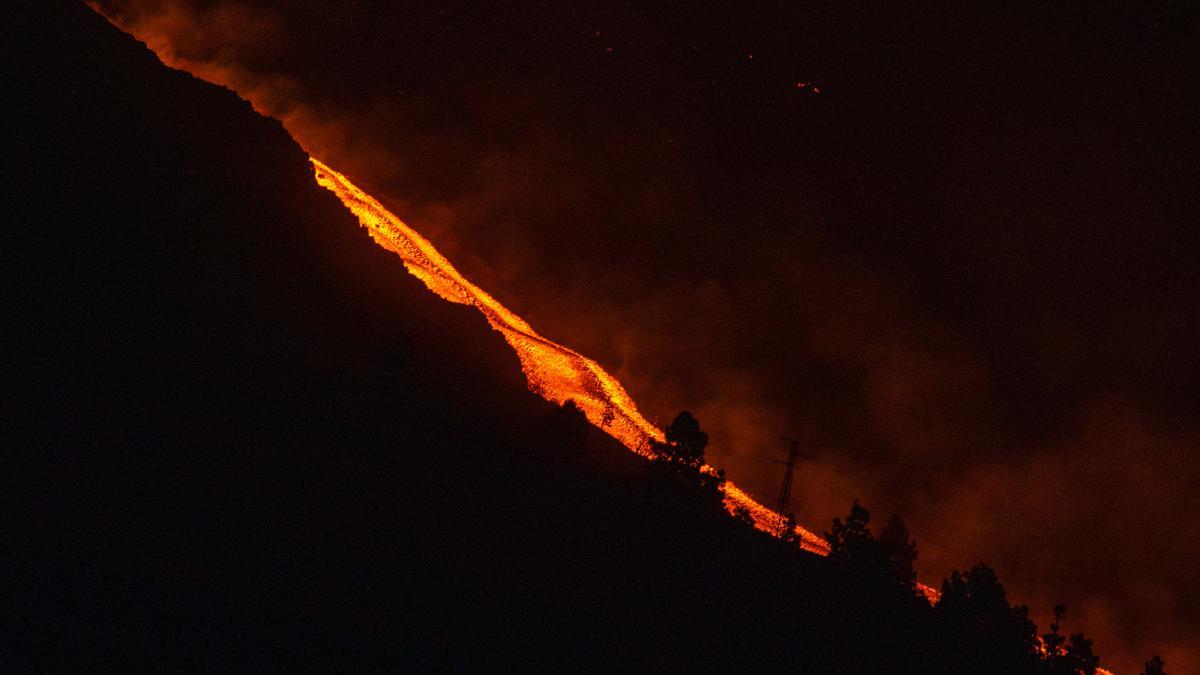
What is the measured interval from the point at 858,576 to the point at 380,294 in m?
47.3

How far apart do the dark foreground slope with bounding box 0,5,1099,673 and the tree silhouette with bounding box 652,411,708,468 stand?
9.39ft

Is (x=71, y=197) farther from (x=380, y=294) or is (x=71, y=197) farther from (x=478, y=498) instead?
(x=478, y=498)

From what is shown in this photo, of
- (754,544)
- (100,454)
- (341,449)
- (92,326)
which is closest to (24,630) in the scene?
(100,454)

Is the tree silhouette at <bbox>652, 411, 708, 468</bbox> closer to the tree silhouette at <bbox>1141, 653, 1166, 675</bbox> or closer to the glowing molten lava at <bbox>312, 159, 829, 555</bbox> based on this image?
the glowing molten lava at <bbox>312, 159, 829, 555</bbox>

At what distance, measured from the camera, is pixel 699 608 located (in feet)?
108

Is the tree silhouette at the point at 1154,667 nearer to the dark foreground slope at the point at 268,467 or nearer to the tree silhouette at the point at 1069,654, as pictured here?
the tree silhouette at the point at 1069,654

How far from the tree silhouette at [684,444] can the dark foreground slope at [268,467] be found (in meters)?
2.86

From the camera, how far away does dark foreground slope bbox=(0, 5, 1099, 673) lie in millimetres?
20812

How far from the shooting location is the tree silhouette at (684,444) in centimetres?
6144

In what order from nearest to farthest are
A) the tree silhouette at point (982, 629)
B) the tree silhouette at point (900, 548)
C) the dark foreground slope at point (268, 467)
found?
the dark foreground slope at point (268, 467) < the tree silhouette at point (982, 629) < the tree silhouette at point (900, 548)

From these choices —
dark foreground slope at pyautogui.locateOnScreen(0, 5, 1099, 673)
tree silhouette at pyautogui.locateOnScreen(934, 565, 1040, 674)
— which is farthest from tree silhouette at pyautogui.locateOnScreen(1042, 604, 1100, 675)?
dark foreground slope at pyautogui.locateOnScreen(0, 5, 1099, 673)

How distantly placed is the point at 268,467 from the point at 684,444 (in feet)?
117

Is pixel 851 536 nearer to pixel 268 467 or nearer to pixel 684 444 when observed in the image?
pixel 684 444

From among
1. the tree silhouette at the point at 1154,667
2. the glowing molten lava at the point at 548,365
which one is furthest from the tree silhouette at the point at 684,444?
the tree silhouette at the point at 1154,667
